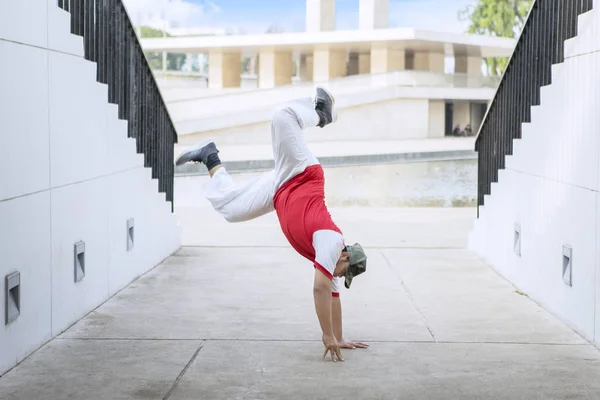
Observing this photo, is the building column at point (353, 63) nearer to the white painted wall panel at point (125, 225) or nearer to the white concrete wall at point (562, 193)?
the white painted wall panel at point (125, 225)

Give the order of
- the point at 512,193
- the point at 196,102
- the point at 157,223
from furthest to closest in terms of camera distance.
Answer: the point at 196,102
the point at 157,223
the point at 512,193

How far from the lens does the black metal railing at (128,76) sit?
8.16 metres

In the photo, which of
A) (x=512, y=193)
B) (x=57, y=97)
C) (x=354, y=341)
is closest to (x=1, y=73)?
(x=57, y=97)

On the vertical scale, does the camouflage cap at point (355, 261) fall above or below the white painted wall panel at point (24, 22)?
below

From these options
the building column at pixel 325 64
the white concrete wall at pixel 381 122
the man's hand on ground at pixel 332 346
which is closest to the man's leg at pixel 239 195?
the man's hand on ground at pixel 332 346

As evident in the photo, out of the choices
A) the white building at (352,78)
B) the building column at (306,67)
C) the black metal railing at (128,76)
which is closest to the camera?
the black metal railing at (128,76)

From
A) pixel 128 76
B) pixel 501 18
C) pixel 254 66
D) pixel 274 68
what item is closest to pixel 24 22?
pixel 128 76

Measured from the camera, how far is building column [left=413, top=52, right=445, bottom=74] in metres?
59.5

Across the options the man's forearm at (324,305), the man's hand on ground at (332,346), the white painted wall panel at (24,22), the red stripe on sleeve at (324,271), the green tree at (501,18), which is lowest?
the man's hand on ground at (332,346)

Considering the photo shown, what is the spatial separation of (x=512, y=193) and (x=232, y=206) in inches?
158

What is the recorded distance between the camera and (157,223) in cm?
1102

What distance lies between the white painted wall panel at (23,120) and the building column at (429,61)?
2130 inches

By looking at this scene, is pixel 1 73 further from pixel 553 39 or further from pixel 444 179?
pixel 444 179

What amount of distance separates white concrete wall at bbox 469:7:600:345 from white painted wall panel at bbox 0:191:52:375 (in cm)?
399
